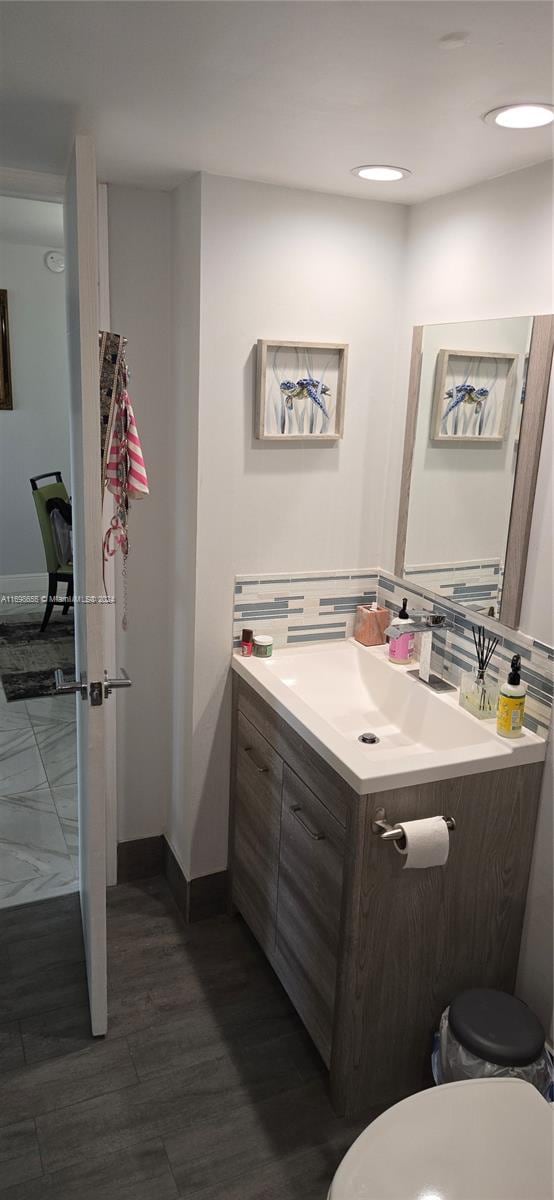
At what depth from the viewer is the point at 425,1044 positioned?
206cm

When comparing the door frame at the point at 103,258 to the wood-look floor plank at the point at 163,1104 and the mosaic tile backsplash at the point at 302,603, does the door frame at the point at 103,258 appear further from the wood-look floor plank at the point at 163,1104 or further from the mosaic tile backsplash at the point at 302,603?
the wood-look floor plank at the point at 163,1104

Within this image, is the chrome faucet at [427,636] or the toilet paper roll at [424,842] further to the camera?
the chrome faucet at [427,636]

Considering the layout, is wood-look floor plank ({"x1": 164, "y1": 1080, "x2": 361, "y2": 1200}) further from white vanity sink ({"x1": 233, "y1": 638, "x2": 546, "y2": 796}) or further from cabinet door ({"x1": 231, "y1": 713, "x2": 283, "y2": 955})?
white vanity sink ({"x1": 233, "y1": 638, "x2": 546, "y2": 796})

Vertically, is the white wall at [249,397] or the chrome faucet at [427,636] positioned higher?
the white wall at [249,397]

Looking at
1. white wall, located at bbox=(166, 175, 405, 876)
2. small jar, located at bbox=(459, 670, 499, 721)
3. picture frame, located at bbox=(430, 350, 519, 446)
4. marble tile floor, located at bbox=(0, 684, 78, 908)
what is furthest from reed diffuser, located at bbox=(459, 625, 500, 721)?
marble tile floor, located at bbox=(0, 684, 78, 908)

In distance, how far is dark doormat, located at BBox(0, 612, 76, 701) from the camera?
177 inches

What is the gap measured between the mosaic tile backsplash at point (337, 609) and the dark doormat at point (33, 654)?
6.90 ft

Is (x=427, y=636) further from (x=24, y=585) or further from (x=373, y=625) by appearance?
(x=24, y=585)

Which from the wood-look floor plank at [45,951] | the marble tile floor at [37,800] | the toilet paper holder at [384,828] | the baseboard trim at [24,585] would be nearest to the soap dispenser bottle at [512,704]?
the toilet paper holder at [384,828]

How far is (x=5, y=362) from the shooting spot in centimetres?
566

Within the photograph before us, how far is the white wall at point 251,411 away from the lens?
7.49 ft

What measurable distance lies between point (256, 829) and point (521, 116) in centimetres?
186

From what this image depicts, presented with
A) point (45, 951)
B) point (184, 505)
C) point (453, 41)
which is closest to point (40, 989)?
point (45, 951)

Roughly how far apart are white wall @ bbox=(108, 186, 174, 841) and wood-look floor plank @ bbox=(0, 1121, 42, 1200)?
995 mm
